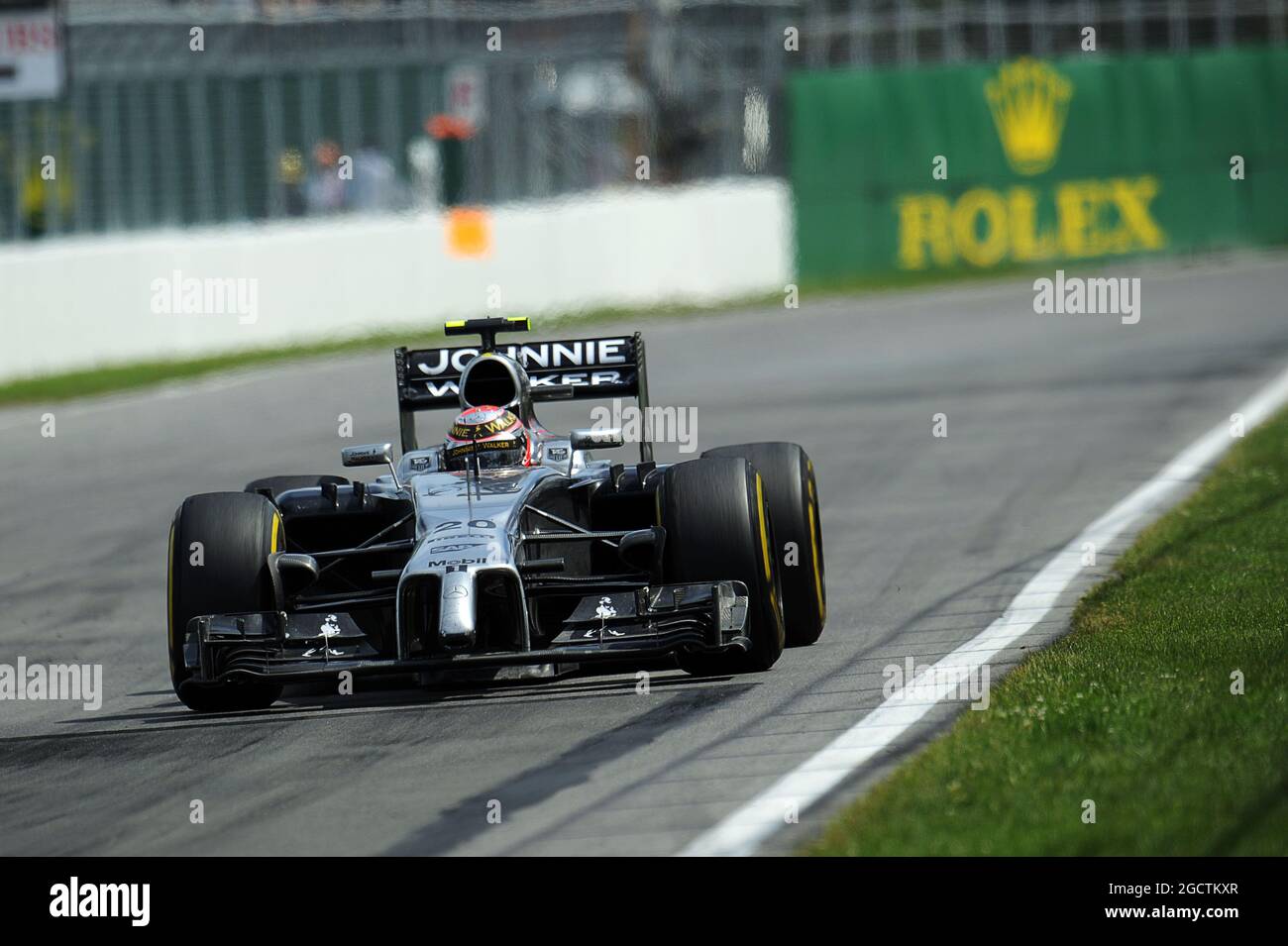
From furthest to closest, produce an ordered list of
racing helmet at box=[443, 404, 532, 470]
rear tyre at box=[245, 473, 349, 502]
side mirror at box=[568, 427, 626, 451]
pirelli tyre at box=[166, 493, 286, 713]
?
rear tyre at box=[245, 473, 349, 502]
side mirror at box=[568, 427, 626, 451]
racing helmet at box=[443, 404, 532, 470]
pirelli tyre at box=[166, 493, 286, 713]

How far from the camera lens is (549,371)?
10.1 meters

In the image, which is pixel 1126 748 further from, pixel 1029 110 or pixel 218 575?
pixel 1029 110

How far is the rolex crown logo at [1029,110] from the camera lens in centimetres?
3241

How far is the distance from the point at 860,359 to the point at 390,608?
14.1 meters

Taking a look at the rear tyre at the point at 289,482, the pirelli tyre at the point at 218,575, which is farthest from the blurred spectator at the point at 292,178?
the pirelli tyre at the point at 218,575

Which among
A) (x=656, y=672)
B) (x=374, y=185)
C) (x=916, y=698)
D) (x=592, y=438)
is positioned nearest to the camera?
(x=916, y=698)

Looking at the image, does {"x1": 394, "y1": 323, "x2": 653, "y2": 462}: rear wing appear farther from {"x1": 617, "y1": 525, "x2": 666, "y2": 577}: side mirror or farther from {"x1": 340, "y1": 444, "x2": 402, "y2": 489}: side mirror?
{"x1": 617, "y1": 525, "x2": 666, "y2": 577}: side mirror

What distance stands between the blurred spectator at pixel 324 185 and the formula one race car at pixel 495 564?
2197cm

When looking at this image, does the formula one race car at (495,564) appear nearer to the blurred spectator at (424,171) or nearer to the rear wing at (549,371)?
the rear wing at (549,371)

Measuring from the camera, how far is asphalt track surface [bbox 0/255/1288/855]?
672 centimetres

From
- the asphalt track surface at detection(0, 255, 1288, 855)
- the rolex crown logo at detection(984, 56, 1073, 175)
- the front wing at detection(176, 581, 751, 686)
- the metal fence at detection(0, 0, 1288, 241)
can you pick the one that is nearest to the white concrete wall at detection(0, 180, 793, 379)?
the asphalt track surface at detection(0, 255, 1288, 855)

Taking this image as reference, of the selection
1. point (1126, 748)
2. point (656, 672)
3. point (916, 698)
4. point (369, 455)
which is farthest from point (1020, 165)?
point (1126, 748)

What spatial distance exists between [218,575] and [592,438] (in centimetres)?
180

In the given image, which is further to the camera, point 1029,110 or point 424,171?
point 1029,110
